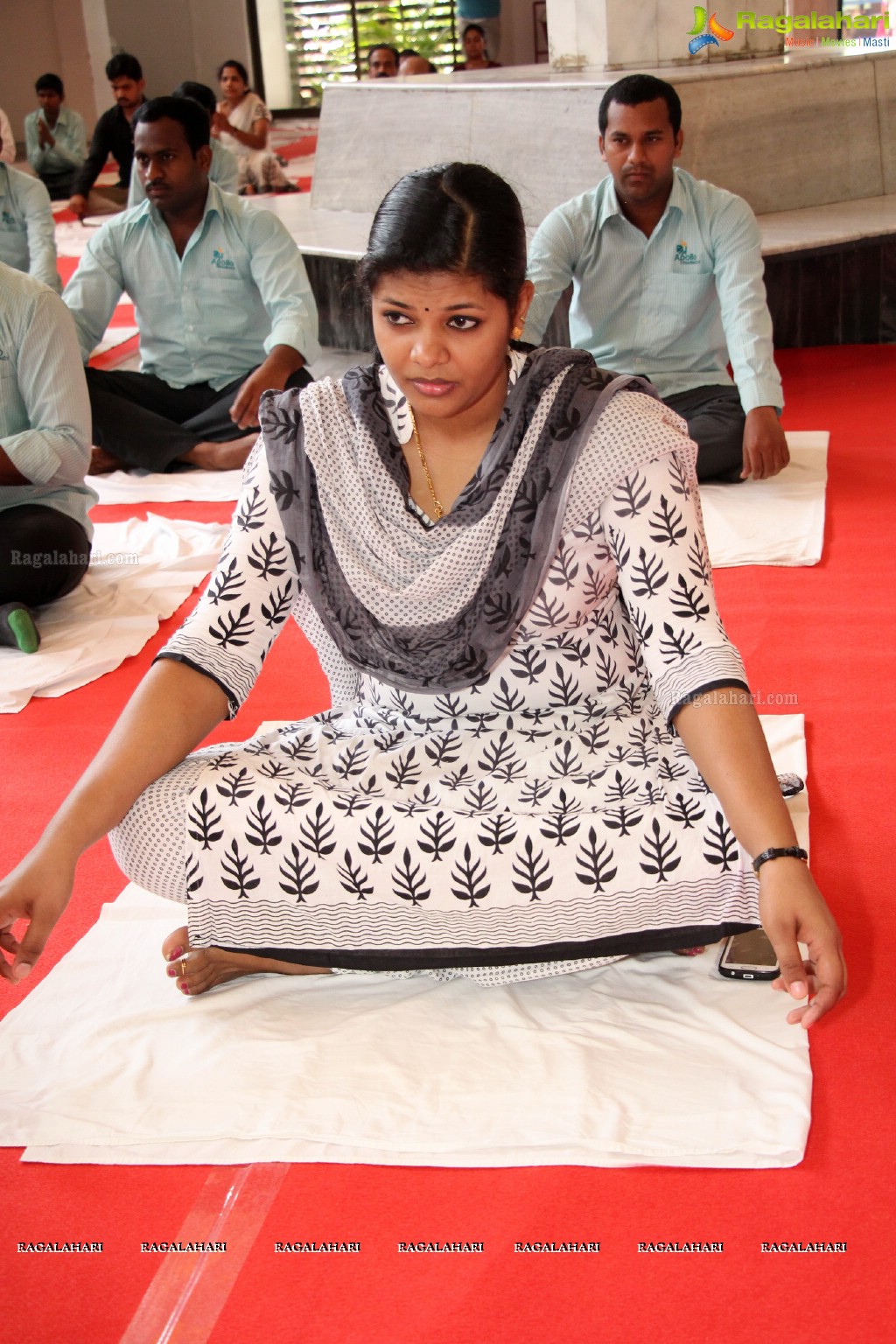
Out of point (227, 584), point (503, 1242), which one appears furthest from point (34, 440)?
point (503, 1242)

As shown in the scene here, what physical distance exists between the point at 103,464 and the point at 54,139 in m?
7.58

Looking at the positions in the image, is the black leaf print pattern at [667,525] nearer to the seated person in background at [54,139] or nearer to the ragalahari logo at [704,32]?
the ragalahari logo at [704,32]

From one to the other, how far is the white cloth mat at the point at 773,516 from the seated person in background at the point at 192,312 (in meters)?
1.18

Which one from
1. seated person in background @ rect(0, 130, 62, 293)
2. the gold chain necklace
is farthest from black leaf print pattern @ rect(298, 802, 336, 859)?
seated person in background @ rect(0, 130, 62, 293)

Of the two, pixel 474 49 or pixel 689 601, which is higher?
pixel 474 49

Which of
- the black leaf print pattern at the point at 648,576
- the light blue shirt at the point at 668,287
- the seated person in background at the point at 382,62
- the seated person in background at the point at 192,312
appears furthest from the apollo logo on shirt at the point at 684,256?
the seated person in background at the point at 382,62

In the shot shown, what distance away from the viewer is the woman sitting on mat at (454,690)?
136 cm

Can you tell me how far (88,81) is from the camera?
1266 centimetres

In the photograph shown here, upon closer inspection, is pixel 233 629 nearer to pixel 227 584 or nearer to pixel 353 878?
pixel 227 584

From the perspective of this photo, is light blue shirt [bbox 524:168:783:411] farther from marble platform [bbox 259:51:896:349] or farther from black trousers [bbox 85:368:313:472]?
marble platform [bbox 259:51:896:349]

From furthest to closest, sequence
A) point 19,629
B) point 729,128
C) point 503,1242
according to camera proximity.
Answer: point 729,128 < point 19,629 < point 503,1242

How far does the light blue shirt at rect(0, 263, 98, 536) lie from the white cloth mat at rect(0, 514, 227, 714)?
0.87 feet

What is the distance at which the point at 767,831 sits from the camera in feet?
4.03

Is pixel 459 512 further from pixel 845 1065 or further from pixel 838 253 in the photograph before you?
pixel 838 253
